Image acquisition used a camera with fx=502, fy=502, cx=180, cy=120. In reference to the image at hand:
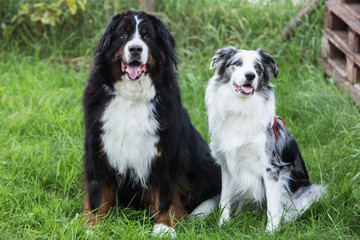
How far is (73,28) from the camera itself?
23.2ft

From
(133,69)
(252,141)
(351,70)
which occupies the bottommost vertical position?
(351,70)

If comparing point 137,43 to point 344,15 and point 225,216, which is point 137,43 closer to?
point 225,216

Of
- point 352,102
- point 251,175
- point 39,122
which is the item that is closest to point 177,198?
point 251,175

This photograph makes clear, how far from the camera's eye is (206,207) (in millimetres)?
3875

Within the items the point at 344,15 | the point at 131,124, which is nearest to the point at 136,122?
the point at 131,124

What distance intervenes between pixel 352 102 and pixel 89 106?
9.84 ft

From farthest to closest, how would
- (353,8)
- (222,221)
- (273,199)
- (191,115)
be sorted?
(353,8) < (191,115) < (222,221) < (273,199)

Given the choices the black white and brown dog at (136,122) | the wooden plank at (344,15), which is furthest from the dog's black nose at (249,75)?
the wooden plank at (344,15)

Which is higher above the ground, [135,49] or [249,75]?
[135,49]

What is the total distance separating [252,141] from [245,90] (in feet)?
1.17

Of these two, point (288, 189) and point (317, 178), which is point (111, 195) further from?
point (317, 178)

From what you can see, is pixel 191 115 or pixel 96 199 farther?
→ pixel 191 115

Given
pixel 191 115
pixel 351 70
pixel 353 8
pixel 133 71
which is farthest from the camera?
pixel 353 8

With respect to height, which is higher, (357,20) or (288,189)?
(357,20)
